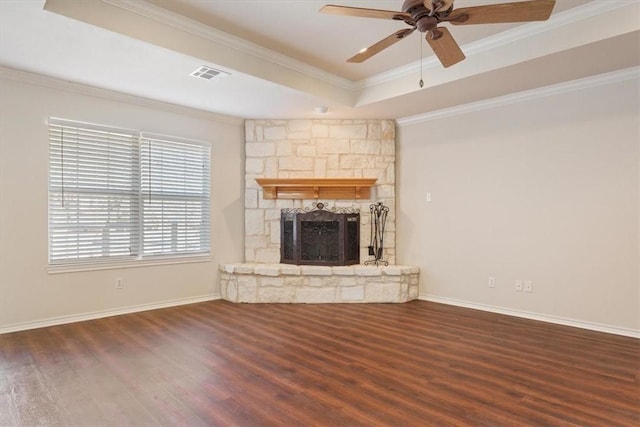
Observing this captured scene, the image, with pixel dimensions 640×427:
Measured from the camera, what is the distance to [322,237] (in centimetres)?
531

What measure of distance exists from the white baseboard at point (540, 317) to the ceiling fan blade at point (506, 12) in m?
3.18

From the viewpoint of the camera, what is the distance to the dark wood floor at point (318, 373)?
7.14ft

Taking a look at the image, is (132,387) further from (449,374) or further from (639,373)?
(639,373)

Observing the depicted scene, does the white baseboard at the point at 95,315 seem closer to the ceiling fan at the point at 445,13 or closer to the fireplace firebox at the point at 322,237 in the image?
the fireplace firebox at the point at 322,237

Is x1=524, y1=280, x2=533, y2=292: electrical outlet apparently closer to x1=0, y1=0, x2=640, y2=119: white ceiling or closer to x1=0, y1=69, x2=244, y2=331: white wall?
x1=0, y1=0, x2=640, y2=119: white ceiling

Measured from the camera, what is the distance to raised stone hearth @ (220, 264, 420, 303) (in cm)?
502

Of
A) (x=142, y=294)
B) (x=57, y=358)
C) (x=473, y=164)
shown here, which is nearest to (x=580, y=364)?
(x=473, y=164)

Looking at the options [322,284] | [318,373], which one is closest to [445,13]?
[318,373]

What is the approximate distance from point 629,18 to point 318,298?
420 cm

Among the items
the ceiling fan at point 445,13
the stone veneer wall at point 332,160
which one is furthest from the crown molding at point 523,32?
the ceiling fan at point 445,13

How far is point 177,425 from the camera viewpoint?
6.79 feet

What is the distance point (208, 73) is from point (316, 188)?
2190 mm

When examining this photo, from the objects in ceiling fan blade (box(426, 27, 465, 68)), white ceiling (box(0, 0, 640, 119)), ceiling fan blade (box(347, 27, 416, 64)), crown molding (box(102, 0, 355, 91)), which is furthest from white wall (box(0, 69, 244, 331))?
ceiling fan blade (box(426, 27, 465, 68))

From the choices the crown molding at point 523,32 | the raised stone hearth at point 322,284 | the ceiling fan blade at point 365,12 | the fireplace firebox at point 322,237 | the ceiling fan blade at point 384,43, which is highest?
the crown molding at point 523,32
